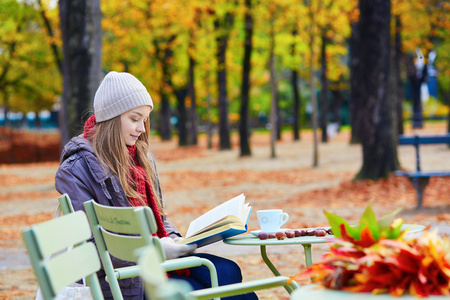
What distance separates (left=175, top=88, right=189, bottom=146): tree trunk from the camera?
38.2m

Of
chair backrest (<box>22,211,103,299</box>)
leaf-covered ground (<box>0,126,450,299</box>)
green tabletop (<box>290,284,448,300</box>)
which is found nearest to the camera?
green tabletop (<box>290,284,448,300</box>)

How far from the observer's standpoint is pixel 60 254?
254 cm

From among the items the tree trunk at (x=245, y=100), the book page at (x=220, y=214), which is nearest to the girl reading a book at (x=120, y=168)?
the book page at (x=220, y=214)

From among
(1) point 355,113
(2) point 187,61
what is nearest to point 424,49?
(1) point 355,113

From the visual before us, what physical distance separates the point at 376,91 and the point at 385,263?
490 inches

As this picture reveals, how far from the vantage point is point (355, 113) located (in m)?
29.5

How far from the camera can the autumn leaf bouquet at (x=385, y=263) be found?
2186mm

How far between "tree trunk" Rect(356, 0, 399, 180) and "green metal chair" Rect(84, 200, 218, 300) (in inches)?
451

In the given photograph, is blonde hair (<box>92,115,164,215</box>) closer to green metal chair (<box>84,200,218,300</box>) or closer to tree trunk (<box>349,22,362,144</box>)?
green metal chair (<box>84,200,218,300</box>)

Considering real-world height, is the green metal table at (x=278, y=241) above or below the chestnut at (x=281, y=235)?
below

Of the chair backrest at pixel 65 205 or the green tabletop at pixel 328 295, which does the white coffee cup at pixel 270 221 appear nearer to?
the chair backrest at pixel 65 205

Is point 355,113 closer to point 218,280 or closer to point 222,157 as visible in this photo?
point 222,157

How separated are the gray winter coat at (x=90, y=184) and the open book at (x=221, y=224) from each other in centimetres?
38

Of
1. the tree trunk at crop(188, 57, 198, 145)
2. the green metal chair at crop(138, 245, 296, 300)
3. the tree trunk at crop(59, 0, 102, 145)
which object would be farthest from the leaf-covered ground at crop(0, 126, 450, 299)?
the tree trunk at crop(188, 57, 198, 145)
